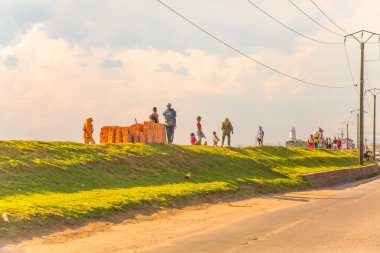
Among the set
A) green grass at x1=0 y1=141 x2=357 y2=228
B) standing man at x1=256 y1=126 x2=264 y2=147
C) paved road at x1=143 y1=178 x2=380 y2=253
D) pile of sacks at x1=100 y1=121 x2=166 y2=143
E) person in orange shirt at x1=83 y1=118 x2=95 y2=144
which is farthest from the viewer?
standing man at x1=256 y1=126 x2=264 y2=147

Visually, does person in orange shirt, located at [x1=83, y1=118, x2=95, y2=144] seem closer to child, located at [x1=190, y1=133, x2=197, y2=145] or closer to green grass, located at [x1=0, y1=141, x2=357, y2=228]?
green grass, located at [x1=0, y1=141, x2=357, y2=228]

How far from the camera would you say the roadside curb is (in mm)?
28841

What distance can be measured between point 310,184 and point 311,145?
29.8 m

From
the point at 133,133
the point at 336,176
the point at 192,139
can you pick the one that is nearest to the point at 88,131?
the point at 133,133

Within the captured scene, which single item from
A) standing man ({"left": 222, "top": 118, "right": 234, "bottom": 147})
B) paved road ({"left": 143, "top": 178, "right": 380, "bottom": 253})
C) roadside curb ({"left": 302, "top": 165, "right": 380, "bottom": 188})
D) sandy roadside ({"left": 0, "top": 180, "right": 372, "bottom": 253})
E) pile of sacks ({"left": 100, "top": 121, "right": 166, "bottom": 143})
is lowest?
sandy roadside ({"left": 0, "top": 180, "right": 372, "bottom": 253})

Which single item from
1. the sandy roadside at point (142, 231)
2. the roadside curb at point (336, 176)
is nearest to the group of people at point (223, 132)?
the roadside curb at point (336, 176)

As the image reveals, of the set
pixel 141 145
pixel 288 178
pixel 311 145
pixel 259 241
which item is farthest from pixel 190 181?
pixel 311 145

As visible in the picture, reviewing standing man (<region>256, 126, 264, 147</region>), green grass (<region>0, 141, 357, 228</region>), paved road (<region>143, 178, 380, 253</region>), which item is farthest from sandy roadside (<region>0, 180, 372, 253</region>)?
standing man (<region>256, 126, 264, 147</region>)

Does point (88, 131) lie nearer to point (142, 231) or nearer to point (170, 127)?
point (170, 127)

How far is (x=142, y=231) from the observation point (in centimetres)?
1202

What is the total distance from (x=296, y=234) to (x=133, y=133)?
16.2 meters

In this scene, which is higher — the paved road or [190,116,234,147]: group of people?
[190,116,234,147]: group of people

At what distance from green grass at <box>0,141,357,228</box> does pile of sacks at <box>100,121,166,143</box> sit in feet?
3.98

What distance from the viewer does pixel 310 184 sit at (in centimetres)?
2814
